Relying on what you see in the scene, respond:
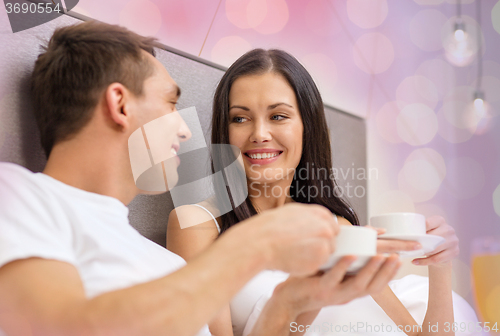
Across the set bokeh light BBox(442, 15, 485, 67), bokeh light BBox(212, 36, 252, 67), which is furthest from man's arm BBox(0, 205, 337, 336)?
bokeh light BBox(442, 15, 485, 67)

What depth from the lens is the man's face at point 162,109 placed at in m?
0.71

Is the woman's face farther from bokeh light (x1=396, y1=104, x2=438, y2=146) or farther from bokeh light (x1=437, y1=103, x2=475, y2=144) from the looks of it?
bokeh light (x1=437, y1=103, x2=475, y2=144)

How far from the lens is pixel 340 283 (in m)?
0.60

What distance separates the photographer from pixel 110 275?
60 centimetres


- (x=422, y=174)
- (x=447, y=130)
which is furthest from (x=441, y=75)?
(x=422, y=174)

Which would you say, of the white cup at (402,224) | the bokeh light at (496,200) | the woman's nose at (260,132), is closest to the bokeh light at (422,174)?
the bokeh light at (496,200)

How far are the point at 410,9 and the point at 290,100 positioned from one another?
138 cm

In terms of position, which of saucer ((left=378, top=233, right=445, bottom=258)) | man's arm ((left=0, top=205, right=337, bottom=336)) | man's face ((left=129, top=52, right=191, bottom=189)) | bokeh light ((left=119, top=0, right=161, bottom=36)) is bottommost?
saucer ((left=378, top=233, right=445, bottom=258))

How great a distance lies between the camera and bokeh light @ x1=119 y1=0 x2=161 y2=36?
1.15 metres

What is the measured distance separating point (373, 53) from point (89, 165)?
1.77 meters

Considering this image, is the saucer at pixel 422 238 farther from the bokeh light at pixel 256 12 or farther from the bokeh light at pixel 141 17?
the bokeh light at pixel 256 12

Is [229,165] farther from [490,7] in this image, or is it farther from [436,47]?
[490,7]

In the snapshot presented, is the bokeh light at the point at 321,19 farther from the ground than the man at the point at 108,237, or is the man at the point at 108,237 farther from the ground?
the bokeh light at the point at 321,19

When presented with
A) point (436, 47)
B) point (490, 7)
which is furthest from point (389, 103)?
point (490, 7)
